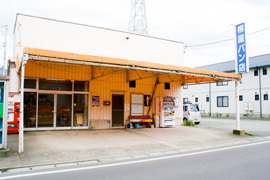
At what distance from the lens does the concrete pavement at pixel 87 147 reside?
22.1ft

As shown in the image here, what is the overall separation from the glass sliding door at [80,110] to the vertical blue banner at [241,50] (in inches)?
358

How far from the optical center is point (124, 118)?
14242mm

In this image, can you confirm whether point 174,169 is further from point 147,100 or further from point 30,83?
point 147,100

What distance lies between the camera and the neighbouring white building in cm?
2500

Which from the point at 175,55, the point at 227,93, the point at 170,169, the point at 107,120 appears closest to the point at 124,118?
the point at 107,120

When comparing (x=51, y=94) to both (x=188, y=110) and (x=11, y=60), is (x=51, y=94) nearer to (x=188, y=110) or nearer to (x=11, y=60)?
(x=11, y=60)

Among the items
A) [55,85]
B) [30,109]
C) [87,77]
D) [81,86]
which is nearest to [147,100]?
[87,77]

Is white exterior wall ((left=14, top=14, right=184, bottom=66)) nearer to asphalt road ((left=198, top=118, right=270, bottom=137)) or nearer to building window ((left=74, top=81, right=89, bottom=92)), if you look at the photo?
building window ((left=74, top=81, right=89, bottom=92))

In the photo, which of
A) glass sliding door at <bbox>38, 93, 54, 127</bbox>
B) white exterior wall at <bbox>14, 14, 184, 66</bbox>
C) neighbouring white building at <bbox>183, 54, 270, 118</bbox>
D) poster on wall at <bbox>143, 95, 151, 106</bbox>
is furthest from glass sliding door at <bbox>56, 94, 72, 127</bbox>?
neighbouring white building at <bbox>183, 54, 270, 118</bbox>

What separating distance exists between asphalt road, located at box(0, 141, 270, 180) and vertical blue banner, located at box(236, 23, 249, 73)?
21.1 feet

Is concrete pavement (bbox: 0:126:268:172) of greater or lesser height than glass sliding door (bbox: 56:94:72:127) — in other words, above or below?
below

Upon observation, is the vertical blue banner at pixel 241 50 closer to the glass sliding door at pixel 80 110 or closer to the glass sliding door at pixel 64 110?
the glass sliding door at pixel 80 110

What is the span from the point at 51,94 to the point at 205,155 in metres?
8.52

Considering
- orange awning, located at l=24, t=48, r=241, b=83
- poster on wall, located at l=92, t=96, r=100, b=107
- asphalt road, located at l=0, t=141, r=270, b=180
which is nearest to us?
asphalt road, located at l=0, t=141, r=270, b=180
